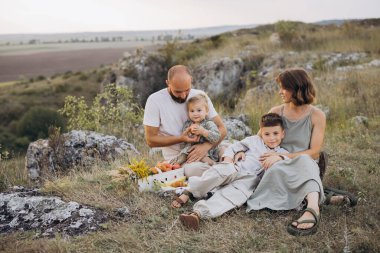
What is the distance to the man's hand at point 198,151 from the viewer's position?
197 inches

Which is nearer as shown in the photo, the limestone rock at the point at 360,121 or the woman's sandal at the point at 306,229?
the woman's sandal at the point at 306,229

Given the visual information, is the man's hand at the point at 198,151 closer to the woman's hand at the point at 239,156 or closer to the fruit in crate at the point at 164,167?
the fruit in crate at the point at 164,167

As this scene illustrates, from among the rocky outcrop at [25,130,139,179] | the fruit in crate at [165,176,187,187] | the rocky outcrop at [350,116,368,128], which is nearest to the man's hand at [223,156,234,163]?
the fruit in crate at [165,176,187,187]

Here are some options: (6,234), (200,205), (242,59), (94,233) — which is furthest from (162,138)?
(242,59)

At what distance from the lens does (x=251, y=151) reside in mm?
4641

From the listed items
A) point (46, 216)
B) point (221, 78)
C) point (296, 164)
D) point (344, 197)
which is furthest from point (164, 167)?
point (221, 78)

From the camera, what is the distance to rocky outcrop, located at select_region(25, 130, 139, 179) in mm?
6684

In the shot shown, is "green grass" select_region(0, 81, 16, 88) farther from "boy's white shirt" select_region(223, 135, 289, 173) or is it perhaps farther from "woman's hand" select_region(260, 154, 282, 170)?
"woman's hand" select_region(260, 154, 282, 170)

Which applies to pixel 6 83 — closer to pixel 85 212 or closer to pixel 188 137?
pixel 188 137

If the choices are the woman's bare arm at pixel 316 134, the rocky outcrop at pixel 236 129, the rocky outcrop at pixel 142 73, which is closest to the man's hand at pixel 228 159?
the woman's bare arm at pixel 316 134

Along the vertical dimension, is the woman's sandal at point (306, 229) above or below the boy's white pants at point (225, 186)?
→ below

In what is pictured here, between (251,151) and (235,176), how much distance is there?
17.9 inches

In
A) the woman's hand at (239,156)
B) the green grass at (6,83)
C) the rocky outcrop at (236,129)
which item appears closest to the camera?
the woman's hand at (239,156)

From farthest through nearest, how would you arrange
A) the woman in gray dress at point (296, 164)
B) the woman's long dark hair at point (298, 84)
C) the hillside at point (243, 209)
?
the woman's long dark hair at point (298, 84)
the woman in gray dress at point (296, 164)
the hillside at point (243, 209)
